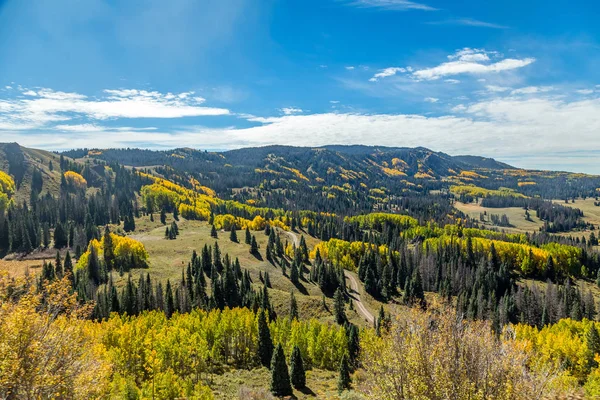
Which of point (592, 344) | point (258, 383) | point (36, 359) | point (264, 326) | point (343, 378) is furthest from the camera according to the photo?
point (592, 344)

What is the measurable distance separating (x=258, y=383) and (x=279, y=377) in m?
7.15

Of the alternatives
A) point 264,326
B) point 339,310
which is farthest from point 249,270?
point 264,326

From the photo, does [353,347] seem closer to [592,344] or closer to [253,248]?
[592,344]

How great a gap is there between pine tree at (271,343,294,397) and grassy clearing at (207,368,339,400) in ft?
6.36

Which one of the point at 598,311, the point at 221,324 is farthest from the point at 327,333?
the point at 598,311

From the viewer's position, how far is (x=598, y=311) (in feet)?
484

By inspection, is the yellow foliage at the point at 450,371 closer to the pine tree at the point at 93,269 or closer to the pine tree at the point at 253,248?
the pine tree at the point at 93,269

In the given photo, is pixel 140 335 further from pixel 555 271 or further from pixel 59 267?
pixel 555 271

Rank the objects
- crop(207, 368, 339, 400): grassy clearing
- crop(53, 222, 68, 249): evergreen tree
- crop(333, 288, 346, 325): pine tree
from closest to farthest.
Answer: crop(207, 368, 339, 400): grassy clearing < crop(333, 288, 346, 325): pine tree < crop(53, 222, 68, 249): evergreen tree

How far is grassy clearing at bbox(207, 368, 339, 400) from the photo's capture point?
62406 millimetres

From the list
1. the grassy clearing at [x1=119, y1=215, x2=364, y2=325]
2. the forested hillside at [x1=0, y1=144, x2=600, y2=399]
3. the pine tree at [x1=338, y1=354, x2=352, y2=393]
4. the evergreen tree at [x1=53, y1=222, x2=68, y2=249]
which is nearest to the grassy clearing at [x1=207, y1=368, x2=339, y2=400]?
the forested hillside at [x1=0, y1=144, x2=600, y2=399]

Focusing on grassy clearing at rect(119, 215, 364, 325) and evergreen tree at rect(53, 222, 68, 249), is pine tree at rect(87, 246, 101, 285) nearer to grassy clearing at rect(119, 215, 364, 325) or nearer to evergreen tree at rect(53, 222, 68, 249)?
Answer: grassy clearing at rect(119, 215, 364, 325)

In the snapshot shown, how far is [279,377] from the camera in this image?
219 feet

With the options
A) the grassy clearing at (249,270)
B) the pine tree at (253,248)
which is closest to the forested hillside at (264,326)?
the pine tree at (253,248)
